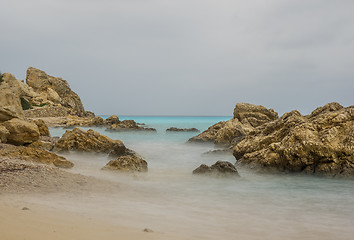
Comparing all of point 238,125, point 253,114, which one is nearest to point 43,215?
point 238,125

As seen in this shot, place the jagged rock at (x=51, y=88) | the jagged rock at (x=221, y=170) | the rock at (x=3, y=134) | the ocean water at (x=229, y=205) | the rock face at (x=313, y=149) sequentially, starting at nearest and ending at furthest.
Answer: the ocean water at (x=229, y=205) → the rock face at (x=313, y=149) → the jagged rock at (x=221, y=170) → the rock at (x=3, y=134) → the jagged rock at (x=51, y=88)

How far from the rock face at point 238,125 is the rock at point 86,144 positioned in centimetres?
887

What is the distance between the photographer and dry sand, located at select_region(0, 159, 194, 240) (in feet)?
10.2

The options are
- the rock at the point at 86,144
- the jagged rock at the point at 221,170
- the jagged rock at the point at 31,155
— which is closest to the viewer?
the jagged rock at the point at 31,155

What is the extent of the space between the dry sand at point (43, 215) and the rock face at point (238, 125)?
14139 millimetres

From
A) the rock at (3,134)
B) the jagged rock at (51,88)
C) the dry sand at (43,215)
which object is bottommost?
the dry sand at (43,215)

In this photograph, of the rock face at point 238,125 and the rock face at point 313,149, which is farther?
the rock face at point 238,125

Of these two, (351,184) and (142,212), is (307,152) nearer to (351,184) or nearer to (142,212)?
(351,184)

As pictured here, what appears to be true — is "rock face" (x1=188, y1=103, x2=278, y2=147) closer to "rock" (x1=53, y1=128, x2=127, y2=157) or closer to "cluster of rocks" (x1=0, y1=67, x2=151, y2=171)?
"cluster of rocks" (x1=0, y1=67, x2=151, y2=171)

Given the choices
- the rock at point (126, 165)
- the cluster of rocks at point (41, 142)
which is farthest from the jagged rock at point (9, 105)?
the rock at point (126, 165)

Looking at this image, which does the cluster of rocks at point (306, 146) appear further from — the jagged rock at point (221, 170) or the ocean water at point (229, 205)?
the jagged rock at point (221, 170)

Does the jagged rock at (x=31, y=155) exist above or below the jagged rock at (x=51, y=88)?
below

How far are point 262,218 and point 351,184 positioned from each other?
15.8 feet

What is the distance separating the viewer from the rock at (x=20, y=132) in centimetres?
1117
